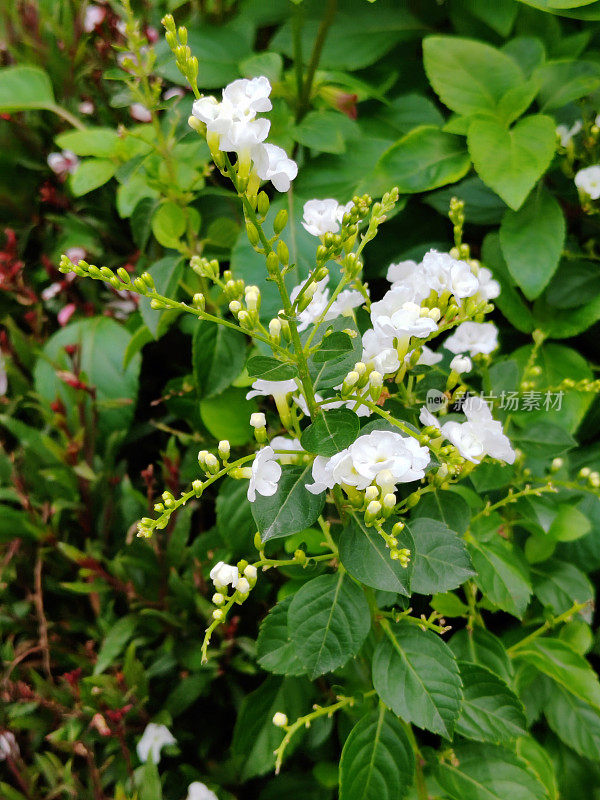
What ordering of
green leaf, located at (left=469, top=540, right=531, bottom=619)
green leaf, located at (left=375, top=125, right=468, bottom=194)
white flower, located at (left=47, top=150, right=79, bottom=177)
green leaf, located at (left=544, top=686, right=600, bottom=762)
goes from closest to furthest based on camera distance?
green leaf, located at (left=469, top=540, right=531, bottom=619) < green leaf, located at (left=544, top=686, right=600, bottom=762) < green leaf, located at (left=375, top=125, right=468, bottom=194) < white flower, located at (left=47, top=150, right=79, bottom=177)

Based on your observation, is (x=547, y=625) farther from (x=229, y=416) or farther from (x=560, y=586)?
(x=229, y=416)

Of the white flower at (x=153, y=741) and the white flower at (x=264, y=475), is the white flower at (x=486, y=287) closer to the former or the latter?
the white flower at (x=264, y=475)

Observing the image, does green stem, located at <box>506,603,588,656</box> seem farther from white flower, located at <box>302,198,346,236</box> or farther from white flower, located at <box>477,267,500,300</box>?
white flower, located at <box>302,198,346,236</box>

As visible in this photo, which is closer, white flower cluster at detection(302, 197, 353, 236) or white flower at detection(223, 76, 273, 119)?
white flower at detection(223, 76, 273, 119)

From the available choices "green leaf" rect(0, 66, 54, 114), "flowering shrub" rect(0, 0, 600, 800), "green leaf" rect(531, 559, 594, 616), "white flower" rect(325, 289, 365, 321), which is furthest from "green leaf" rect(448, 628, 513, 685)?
"green leaf" rect(0, 66, 54, 114)

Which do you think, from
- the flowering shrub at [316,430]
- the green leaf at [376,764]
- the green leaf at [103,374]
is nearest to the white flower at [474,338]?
the flowering shrub at [316,430]

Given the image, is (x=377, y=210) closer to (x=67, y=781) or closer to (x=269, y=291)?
(x=269, y=291)
